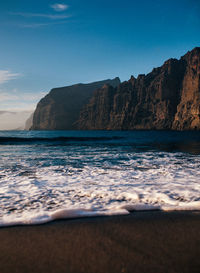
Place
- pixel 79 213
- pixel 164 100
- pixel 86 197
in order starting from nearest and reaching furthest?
pixel 79 213
pixel 86 197
pixel 164 100

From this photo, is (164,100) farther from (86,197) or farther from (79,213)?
(79,213)

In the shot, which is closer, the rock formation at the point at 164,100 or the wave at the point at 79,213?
the wave at the point at 79,213

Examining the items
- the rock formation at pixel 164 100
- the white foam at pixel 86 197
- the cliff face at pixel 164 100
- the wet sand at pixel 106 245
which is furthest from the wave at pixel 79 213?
the cliff face at pixel 164 100

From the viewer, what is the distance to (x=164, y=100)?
164000 millimetres

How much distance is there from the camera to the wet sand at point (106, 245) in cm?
→ 191

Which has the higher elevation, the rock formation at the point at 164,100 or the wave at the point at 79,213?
the rock formation at the point at 164,100

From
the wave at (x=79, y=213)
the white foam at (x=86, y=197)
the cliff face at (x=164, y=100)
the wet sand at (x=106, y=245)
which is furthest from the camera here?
the cliff face at (x=164, y=100)

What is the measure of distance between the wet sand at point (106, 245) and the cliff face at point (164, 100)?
133 metres

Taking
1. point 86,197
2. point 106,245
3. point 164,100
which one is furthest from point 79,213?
point 164,100

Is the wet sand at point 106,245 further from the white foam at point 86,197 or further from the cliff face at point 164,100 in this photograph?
the cliff face at point 164,100

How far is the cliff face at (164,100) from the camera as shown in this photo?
13275 cm

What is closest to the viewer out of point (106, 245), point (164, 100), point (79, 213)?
point (106, 245)

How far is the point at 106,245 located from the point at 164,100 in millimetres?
174189

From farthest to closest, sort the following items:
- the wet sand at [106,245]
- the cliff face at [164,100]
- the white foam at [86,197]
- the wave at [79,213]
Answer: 1. the cliff face at [164,100]
2. the white foam at [86,197]
3. the wave at [79,213]
4. the wet sand at [106,245]
